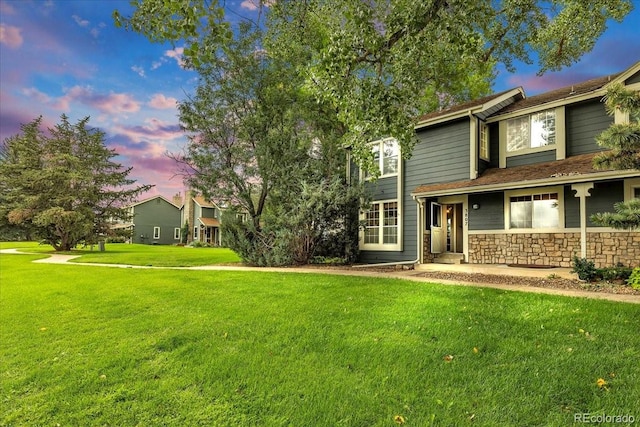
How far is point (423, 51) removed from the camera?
5742 mm

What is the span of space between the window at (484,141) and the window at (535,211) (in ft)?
6.25

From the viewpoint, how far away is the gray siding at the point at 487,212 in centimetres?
1125

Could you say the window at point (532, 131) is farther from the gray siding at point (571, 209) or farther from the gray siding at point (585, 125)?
the gray siding at point (571, 209)

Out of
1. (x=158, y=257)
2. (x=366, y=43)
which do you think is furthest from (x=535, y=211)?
(x=158, y=257)

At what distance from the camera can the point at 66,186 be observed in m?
24.9

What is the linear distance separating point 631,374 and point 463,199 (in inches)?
374

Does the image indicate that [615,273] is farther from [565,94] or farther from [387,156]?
[387,156]

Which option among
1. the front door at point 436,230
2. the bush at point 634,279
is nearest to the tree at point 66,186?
the front door at point 436,230

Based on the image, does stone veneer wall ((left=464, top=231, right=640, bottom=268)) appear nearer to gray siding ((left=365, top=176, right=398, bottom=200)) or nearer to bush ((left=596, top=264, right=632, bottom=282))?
bush ((left=596, top=264, right=632, bottom=282))

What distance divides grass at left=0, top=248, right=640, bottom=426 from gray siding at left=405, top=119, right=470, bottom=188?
6461 millimetres

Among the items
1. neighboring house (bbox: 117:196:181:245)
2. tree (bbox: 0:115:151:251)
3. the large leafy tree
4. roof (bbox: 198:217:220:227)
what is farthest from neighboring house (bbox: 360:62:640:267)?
neighboring house (bbox: 117:196:181:245)

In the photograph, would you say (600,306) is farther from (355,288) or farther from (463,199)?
(463,199)

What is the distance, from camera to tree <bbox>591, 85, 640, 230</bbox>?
6.36 metres

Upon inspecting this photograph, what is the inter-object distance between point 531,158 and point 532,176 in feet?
5.80
